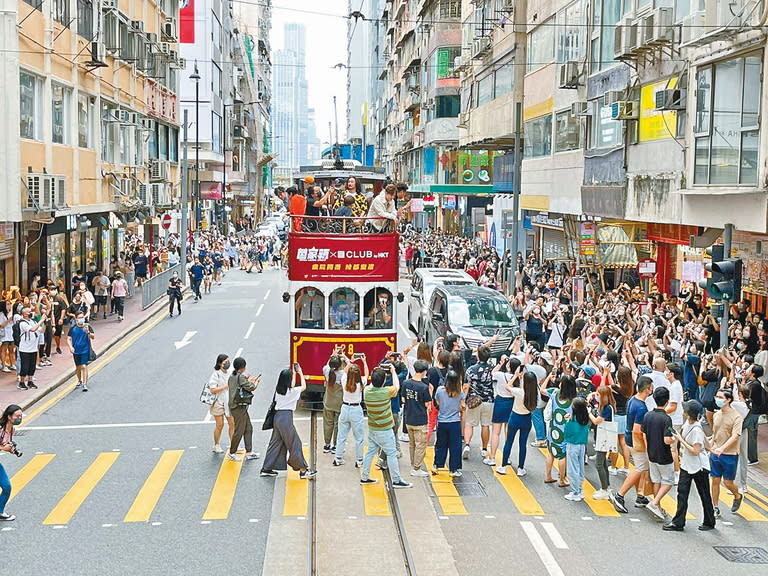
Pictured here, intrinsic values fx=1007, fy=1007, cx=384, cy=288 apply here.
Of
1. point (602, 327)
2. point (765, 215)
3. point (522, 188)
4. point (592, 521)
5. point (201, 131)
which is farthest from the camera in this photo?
point (201, 131)

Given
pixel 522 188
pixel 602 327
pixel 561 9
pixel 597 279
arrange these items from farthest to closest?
pixel 522 188 → pixel 561 9 → pixel 597 279 → pixel 602 327

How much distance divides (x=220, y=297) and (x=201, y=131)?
28.2m

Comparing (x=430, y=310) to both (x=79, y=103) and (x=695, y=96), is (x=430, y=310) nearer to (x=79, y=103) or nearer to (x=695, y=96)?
(x=695, y=96)

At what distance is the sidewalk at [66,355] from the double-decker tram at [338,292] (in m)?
5.29

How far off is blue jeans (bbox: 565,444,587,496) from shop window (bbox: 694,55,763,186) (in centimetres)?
726

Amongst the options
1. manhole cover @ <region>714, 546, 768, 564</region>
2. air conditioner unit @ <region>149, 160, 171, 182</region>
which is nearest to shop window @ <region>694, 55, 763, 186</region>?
manhole cover @ <region>714, 546, 768, 564</region>

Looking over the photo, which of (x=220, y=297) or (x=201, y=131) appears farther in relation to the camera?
(x=201, y=131)

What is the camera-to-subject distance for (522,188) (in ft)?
123

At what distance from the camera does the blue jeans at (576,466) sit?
40.2 ft

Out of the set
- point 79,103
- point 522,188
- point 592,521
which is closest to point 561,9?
point 522,188

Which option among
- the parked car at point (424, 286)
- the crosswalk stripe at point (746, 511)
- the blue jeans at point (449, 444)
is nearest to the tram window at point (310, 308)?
the blue jeans at point (449, 444)

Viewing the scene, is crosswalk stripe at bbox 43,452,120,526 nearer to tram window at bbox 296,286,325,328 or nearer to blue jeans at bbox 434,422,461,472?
tram window at bbox 296,286,325,328

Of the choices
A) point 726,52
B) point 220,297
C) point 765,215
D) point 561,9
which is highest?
point 561,9

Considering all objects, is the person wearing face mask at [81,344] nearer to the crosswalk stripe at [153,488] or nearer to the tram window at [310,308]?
the tram window at [310,308]
